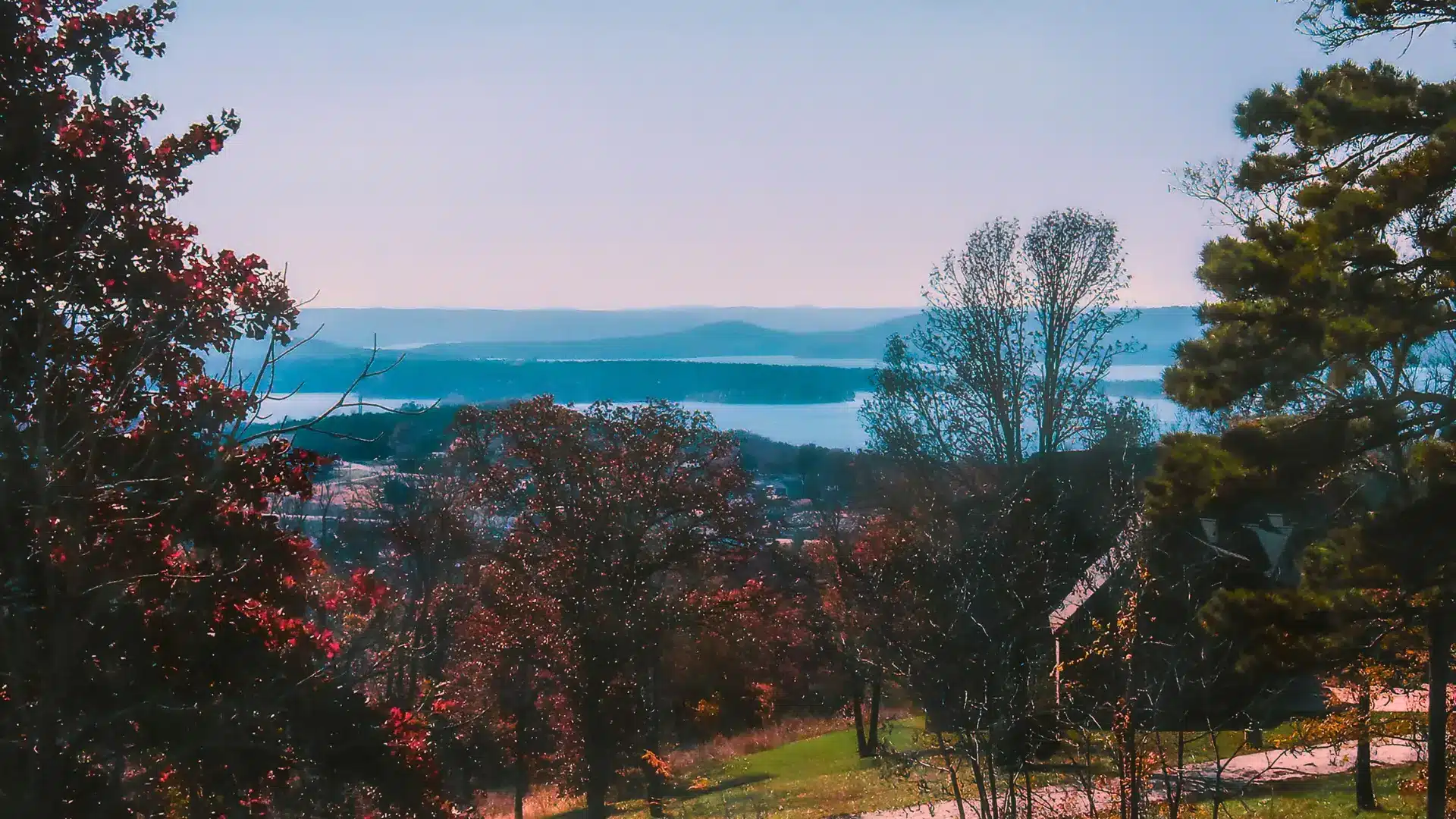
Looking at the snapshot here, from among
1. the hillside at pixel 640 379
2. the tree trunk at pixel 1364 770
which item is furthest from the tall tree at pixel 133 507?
the hillside at pixel 640 379

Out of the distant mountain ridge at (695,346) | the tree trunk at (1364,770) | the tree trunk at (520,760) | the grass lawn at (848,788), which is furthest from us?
the distant mountain ridge at (695,346)

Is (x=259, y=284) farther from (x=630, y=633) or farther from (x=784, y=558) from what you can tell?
(x=784, y=558)

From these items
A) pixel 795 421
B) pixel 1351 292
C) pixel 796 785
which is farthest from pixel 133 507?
pixel 795 421

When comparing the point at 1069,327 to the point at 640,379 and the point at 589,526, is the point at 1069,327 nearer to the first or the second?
the point at 589,526

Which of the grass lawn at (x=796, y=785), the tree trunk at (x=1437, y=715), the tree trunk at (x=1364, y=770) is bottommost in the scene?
the grass lawn at (x=796, y=785)

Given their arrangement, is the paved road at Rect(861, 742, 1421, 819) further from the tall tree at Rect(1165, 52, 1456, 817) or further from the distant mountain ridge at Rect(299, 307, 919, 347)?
the distant mountain ridge at Rect(299, 307, 919, 347)

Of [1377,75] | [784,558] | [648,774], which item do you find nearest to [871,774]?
[648,774]

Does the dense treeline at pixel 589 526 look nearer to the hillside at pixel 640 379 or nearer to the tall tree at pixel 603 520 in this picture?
the tall tree at pixel 603 520
